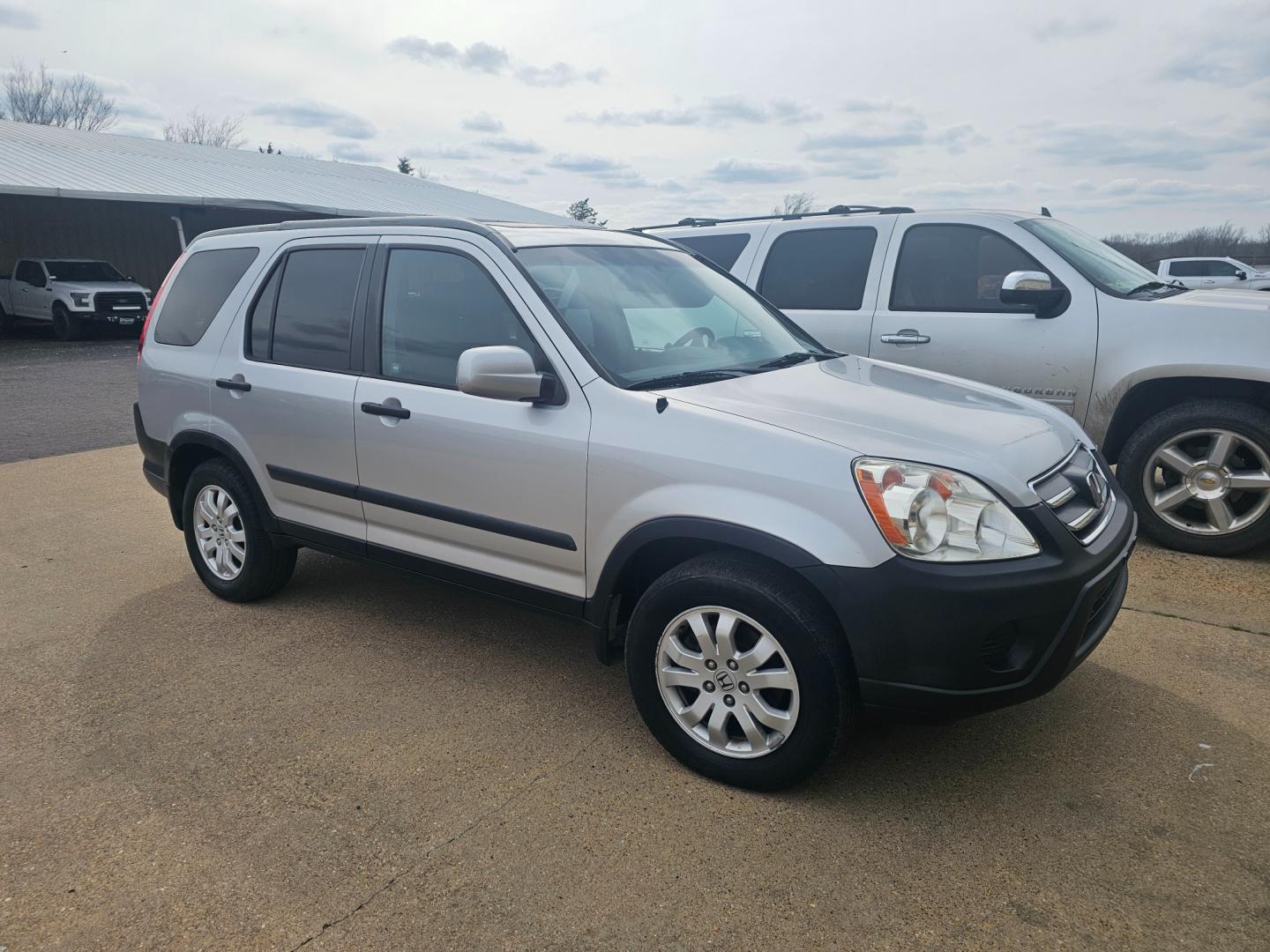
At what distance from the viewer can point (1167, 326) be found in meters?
5.06

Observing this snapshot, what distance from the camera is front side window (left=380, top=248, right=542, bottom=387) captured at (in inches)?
138

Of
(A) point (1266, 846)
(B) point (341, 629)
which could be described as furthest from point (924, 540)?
(B) point (341, 629)

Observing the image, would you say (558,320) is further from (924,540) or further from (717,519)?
(924,540)

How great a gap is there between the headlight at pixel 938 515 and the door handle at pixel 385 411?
1.81 m

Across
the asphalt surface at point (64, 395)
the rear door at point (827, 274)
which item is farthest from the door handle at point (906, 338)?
the asphalt surface at point (64, 395)

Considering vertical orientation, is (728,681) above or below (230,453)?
below

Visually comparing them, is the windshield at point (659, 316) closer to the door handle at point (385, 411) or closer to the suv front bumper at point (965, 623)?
the door handle at point (385, 411)

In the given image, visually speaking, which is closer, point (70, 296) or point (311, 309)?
point (311, 309)

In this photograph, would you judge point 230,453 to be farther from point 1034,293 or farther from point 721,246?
point 1034,293

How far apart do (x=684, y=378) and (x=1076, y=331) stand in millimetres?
3082

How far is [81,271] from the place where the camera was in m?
21.5

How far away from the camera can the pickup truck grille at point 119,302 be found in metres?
20.5

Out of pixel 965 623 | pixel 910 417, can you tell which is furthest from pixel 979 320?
pixel 965 623

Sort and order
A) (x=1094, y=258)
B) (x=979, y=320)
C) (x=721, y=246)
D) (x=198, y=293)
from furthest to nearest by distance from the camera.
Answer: (x=721, y=246) → (x=1094, y=258) → (x=979, y=320) → (x=198, y=293)
